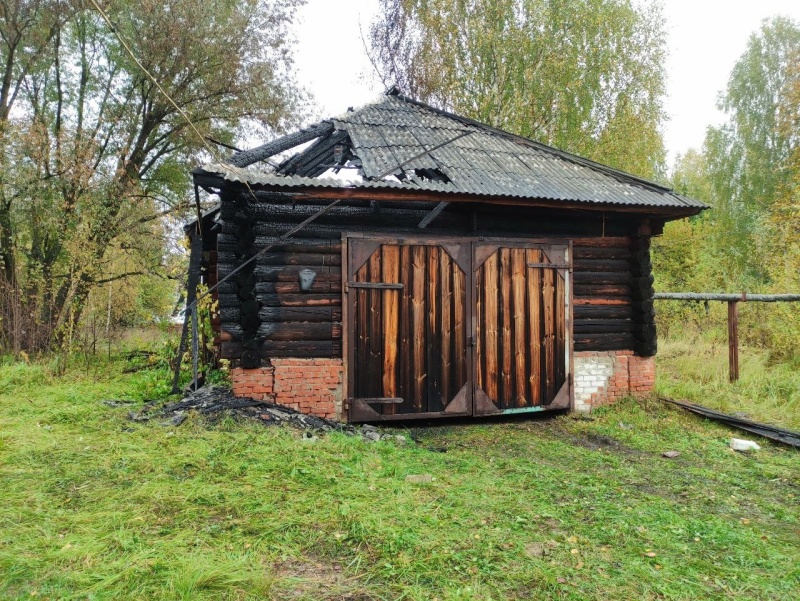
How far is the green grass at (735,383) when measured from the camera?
Answer: 7527mm

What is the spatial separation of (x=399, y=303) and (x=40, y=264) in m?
9.02

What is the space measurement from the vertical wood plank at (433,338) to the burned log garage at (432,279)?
0.06ft

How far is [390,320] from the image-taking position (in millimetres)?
6738

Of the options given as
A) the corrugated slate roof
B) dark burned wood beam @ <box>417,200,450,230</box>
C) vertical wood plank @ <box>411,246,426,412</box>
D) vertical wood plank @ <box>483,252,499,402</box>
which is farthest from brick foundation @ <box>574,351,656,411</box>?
dark burned wood beam @ <box>417,200,450,230</box>

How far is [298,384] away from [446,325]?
2.05 m

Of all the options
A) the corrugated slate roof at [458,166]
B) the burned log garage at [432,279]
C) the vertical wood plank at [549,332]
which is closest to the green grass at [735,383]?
the burned log garage at [432,279]

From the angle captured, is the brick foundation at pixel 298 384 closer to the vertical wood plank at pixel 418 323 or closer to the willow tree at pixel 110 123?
the vertical wood plank at pixel 418 323

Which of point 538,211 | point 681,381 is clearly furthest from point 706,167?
point 538,211

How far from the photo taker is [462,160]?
24.9 ft

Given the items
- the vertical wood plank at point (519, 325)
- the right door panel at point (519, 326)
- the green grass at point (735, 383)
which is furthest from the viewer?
the green grass at point (735, 383)

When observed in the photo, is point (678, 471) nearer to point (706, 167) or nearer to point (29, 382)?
point (29, 382)

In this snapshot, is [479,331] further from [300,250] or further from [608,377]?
[300,250]

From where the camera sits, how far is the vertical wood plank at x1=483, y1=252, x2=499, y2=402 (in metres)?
7.13

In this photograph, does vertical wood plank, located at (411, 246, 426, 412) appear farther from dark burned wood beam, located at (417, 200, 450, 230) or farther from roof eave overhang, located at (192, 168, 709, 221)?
roof eave overhang, located at (192, 168, 709, 221)
